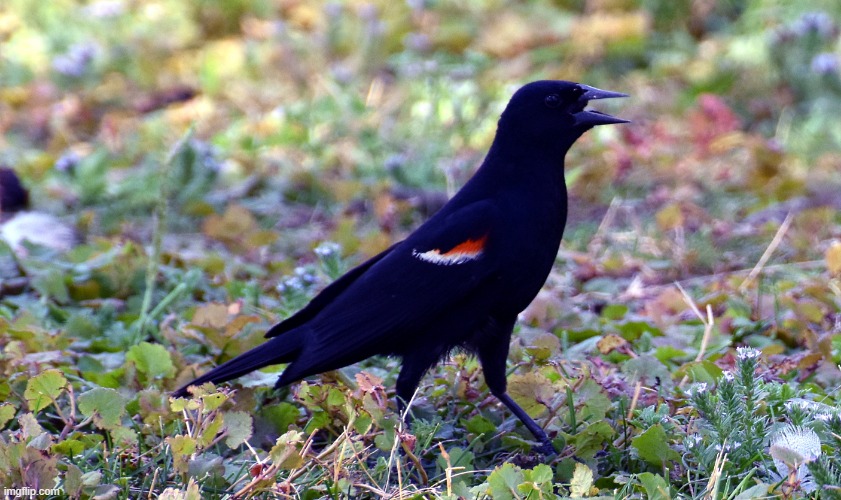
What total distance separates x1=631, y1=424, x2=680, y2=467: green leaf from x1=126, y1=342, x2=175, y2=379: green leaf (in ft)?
4.60

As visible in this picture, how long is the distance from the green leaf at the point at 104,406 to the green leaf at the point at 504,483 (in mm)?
992

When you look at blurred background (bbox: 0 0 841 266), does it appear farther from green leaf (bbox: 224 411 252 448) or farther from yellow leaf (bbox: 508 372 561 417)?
green leaf (bbox: 224 411 252 448)

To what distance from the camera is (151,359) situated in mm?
3215

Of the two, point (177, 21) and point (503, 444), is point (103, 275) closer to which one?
point (503, 444)

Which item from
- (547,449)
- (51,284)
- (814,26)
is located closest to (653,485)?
(547,449)

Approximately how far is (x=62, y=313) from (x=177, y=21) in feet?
16.4

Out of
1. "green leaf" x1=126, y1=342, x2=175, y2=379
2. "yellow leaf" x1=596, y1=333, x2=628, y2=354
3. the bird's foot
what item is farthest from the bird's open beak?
"green leaf" x1=126, y1=342, x2=175, y2=379

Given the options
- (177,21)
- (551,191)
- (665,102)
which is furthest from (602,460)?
(177,21)

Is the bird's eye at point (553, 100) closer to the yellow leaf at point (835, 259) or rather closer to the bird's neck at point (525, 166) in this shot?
the bird's neck at point (525, 166)

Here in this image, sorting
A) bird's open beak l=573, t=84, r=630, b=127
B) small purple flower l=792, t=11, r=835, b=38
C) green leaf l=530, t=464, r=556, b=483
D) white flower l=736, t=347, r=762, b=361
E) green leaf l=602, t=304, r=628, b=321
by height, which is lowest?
green leaf l=602, t=304, r=628, b=321

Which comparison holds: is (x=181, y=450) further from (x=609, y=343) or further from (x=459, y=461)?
(x=609, y=343)

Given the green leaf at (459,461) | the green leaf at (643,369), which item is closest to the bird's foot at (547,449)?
the green leaf at (459,461)

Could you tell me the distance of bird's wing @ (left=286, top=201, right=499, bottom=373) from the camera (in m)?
2.98

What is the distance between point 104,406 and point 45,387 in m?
0.17
